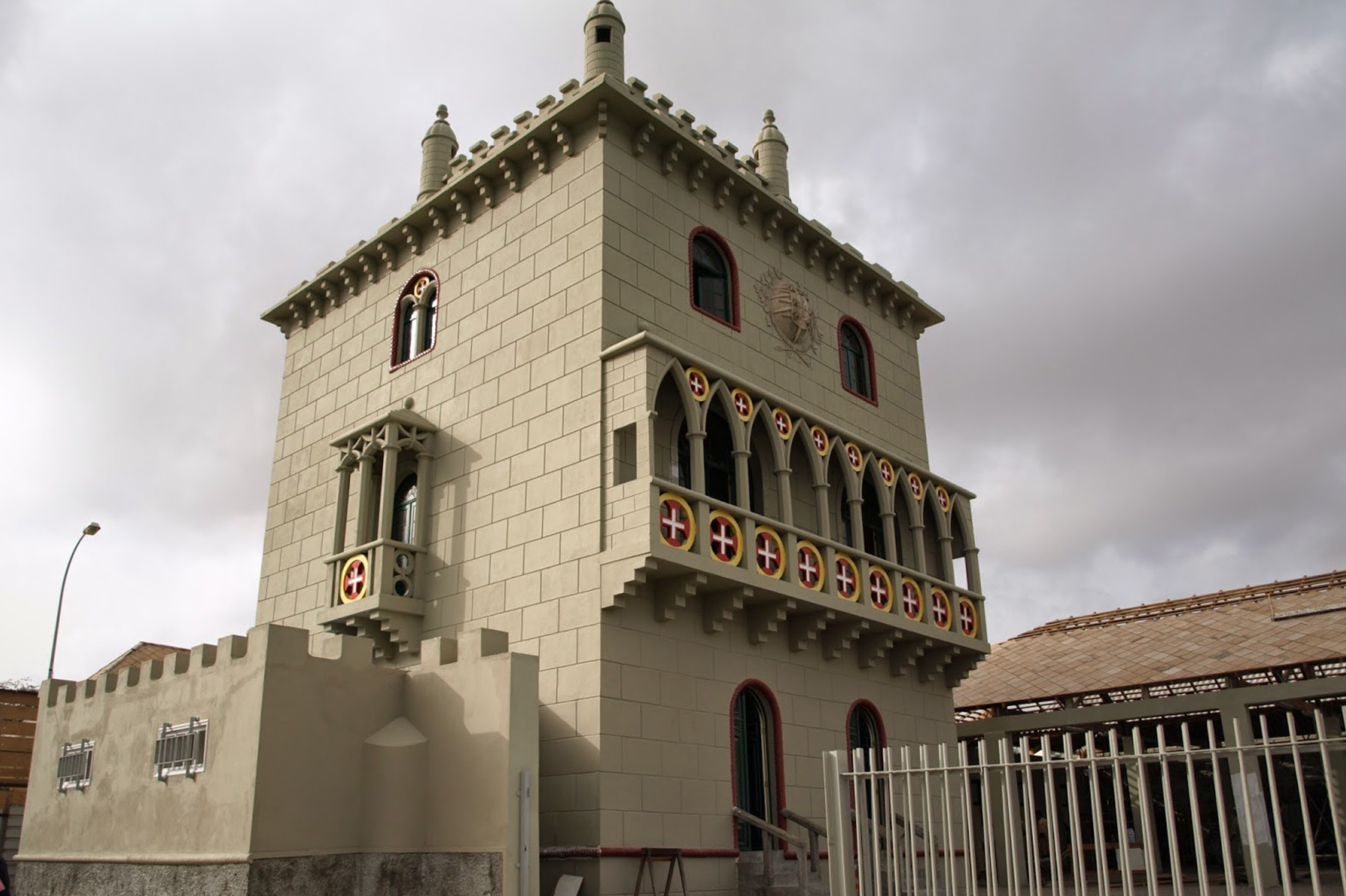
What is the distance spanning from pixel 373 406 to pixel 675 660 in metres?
8.52

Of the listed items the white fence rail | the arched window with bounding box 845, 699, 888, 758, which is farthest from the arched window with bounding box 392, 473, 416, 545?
the white fence rail

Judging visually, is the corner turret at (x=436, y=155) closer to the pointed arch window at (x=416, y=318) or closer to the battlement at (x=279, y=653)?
the pointed arch window at (x=416, y=318)

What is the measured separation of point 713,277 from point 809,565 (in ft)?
18.9

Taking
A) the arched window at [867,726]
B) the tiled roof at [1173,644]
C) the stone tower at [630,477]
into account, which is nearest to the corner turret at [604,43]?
the stone tower at [630,477]

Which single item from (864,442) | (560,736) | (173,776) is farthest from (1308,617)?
(173,776)

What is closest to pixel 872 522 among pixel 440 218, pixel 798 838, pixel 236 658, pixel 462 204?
pixel 798 838

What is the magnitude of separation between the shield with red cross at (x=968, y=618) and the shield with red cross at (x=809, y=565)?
4.56 meters

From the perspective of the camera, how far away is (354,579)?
18.4 m

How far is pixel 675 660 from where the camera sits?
16.3 metres

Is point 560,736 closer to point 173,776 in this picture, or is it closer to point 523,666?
point 523,666

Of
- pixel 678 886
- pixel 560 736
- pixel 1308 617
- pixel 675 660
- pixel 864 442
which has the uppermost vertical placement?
pixel 864 442

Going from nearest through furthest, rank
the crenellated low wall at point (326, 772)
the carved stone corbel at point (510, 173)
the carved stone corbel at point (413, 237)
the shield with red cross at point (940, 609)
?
the crenellated low wall at point (326, 772), the carved stone corbel at point (510, 173), the shield with red cross at point (940, 609), the carved stone corbel at point (413, 237)

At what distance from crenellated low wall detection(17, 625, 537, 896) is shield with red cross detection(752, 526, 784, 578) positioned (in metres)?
4.28

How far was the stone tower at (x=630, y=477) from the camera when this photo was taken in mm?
15703
